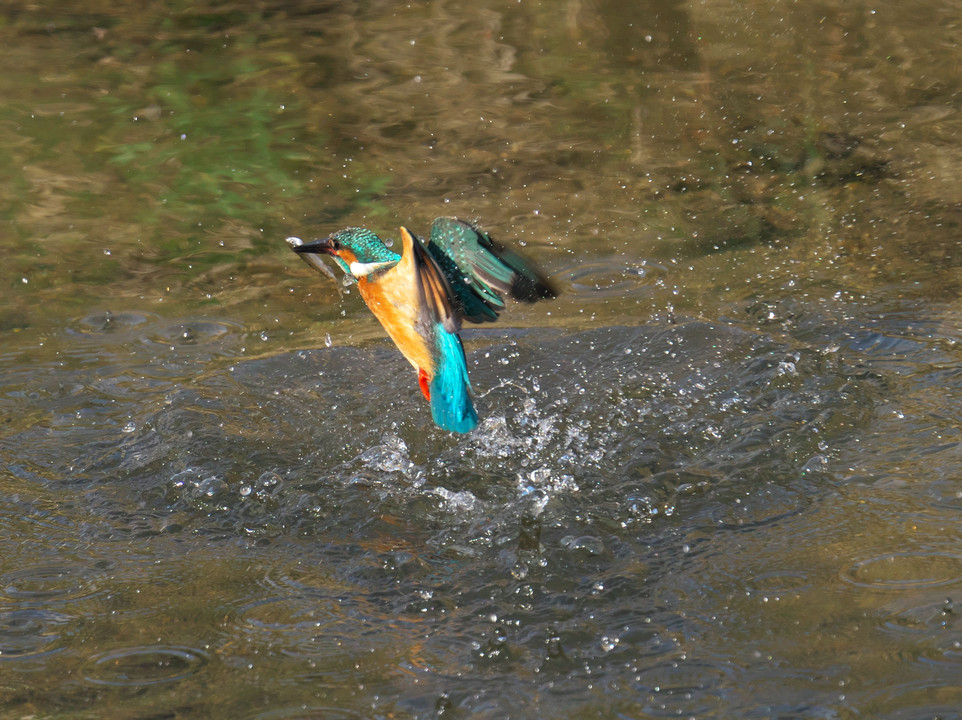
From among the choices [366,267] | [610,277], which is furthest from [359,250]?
[610,277]

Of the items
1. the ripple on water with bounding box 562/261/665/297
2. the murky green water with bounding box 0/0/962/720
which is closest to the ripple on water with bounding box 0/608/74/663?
the murky green water with bounding box 0/0/962/720

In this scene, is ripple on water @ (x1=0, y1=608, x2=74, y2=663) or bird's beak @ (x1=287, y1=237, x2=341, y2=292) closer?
ripple on water @ (x1=0, y1=608, x2=74, y2=663)

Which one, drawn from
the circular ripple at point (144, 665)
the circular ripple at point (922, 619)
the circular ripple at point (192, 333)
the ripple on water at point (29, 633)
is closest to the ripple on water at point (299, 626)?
the circular ripple at point (144, 665)

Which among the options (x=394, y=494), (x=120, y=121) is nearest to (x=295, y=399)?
(x=394, y=494)

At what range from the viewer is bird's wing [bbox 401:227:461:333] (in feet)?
8.56

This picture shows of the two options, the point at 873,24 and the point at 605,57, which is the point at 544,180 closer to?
the point at 605,57

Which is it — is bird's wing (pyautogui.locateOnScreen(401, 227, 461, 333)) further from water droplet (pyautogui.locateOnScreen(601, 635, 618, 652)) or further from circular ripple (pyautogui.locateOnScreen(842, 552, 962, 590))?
circular ripple (pyautogui.locateOnScreen(842, 552, 962, 590))

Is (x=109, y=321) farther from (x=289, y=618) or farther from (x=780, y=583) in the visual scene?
(x=780, y=583)

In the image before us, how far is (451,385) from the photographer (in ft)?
9.31

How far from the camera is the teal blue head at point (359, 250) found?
2.91m

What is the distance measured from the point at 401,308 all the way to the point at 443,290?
15 cm

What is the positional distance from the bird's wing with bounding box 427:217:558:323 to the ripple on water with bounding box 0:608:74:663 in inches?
51.6

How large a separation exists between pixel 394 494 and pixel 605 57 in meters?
3.53

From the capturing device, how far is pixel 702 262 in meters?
4.61
